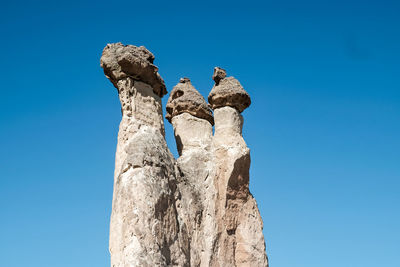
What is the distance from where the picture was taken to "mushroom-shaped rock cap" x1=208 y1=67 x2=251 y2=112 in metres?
13.9

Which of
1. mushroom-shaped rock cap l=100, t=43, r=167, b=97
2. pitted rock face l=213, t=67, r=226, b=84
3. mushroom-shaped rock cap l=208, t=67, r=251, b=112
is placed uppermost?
pitted rock face l=213, t=67, r=226, b=84

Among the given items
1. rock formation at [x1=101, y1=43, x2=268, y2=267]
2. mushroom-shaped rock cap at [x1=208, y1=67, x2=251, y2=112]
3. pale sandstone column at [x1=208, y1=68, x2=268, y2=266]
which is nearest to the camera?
rock formation at [x1=101, y1=43, x2=268, y2=267]

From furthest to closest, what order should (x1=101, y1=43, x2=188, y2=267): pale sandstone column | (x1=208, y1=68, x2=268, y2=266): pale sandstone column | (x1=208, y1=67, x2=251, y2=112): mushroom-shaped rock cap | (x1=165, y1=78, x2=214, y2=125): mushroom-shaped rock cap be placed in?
(x1=208, y1=67, x2=251, y2=112): mushroom-shaped rock cap
(x1=165, y1=78, x2=214, y2=125): mushroom-shaped rock cap
(x1=208, y1=68, x2=268, y2=266): pale sandstone column
(x1=101, y1=43, x2=188, y2=267): pale sandstone column

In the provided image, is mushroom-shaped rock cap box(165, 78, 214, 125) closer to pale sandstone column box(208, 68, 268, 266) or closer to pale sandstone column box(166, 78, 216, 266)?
pale sandstone column box(166, 78, 216, 266)

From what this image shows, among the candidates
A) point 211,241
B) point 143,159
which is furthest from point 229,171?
point 143,159

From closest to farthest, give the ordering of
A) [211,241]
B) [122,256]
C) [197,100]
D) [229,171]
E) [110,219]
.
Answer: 1. [122,256]
2. [110,219]
3. [211,241]
4. [229,171]
5. [197,100]

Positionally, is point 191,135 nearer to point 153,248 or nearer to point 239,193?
point 239,193

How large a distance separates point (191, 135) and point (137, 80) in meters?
2.10

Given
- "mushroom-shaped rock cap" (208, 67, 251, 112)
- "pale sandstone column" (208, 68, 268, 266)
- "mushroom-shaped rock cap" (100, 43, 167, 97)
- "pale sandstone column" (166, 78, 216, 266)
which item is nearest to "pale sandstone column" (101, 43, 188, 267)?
"mushroom-shaped rock cap" (100, 43, 167, 97)

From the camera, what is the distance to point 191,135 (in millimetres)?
13523

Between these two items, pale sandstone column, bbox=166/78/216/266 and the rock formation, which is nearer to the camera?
the rock formation

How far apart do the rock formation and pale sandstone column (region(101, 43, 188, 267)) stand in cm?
2

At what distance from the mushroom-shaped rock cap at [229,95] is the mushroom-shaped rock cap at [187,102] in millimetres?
261

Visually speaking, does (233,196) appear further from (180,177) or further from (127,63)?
(127,63)
